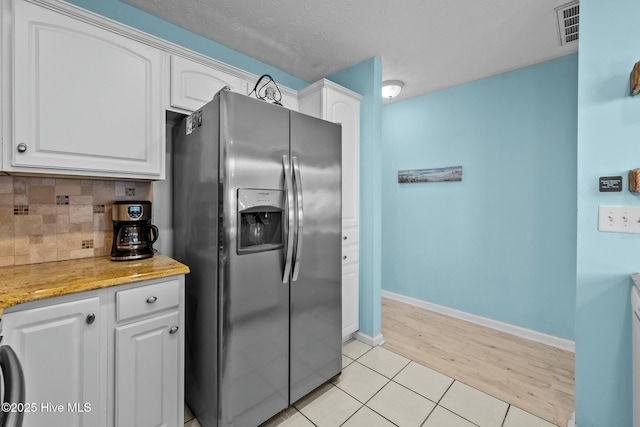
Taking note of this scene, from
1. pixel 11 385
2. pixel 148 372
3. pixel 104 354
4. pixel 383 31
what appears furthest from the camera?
pixel 383 31

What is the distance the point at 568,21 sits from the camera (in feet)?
6.49

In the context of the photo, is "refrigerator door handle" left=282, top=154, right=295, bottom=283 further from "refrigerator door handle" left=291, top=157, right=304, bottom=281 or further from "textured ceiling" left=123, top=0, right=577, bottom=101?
Result: "textured ceiling" left=123, top=0, right=577, bottom=101

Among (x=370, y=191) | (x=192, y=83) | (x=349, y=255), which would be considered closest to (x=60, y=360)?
(x=192, y=83)

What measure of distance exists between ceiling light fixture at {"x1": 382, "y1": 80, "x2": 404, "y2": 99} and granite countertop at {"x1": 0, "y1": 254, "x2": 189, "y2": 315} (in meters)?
2.65

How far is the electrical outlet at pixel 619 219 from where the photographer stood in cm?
140

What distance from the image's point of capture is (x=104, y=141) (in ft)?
4.95

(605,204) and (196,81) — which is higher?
(196,81)

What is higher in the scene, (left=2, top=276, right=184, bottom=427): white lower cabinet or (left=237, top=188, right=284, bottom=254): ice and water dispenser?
(left=237, top=188, right=284, bottom=254): ice and water dispenser

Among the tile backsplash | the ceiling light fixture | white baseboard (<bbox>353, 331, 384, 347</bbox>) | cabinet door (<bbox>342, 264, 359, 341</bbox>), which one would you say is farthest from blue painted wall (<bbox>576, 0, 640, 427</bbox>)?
the tile backsplash

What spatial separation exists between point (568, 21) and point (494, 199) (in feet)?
4.92

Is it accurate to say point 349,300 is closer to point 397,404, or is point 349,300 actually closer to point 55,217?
point 397,404

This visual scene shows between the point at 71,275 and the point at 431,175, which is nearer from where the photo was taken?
the point at 71,275

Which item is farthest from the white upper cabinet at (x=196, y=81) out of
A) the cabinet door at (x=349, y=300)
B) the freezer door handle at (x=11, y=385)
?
the cabinet door at (x=349, y=300)

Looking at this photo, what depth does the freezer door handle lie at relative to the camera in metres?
0.52
